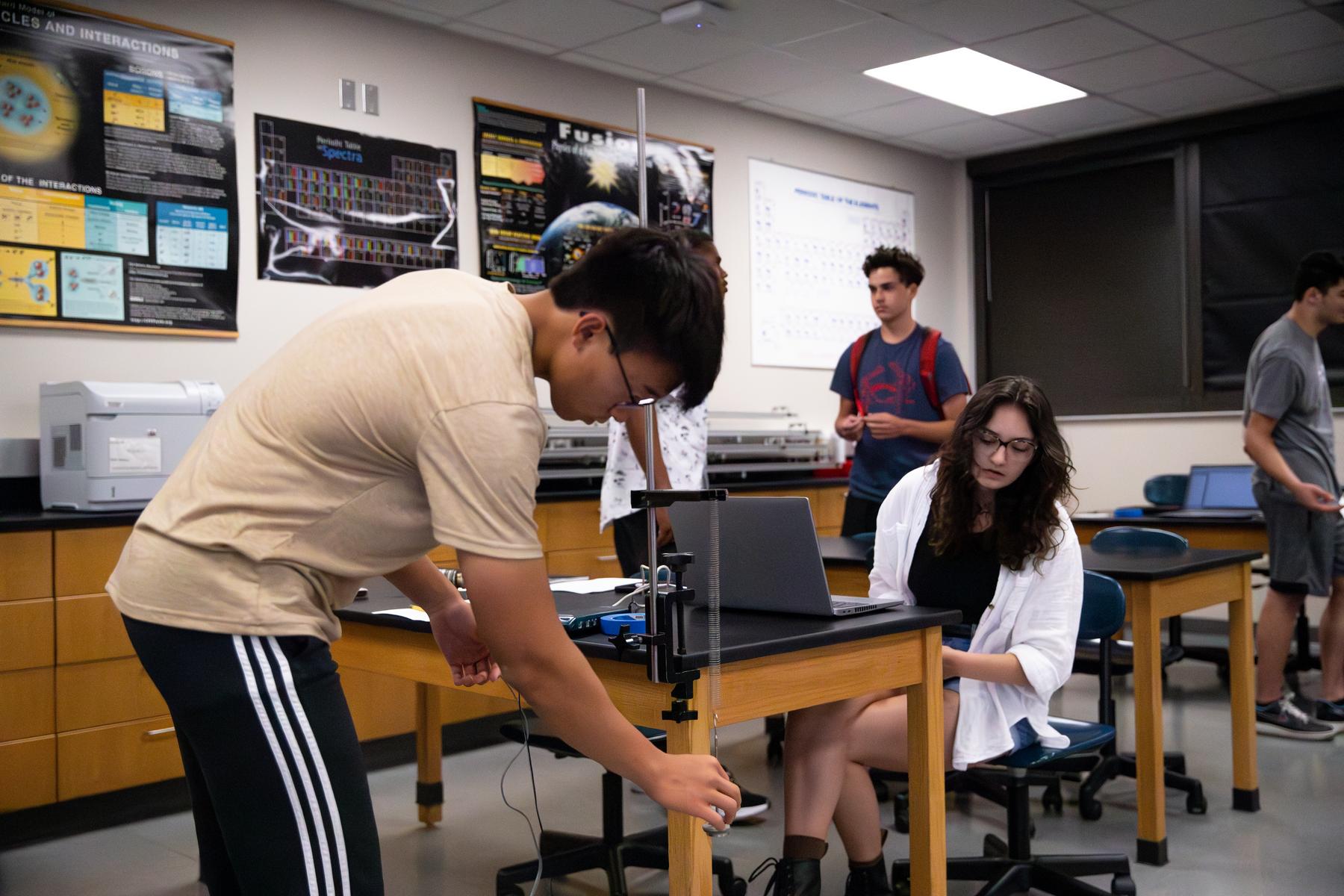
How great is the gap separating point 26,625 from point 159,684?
7.38 ft

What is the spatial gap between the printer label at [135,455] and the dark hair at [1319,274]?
3600 millimetres

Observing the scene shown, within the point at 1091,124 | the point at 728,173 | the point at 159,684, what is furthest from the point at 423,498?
Result: the point at 1091,124

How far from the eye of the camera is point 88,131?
142 inches

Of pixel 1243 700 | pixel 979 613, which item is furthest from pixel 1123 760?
pixel 979 613

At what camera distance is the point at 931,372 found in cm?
370

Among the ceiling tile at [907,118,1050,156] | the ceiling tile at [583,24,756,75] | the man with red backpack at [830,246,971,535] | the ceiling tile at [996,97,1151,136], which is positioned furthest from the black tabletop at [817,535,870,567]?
the ceiling tile at [907,118,1050,156]

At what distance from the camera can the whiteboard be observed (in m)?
5.74

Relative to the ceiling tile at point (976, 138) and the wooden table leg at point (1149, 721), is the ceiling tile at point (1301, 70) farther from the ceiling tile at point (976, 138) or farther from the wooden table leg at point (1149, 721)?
the wooden table leg at point (1149, 721)

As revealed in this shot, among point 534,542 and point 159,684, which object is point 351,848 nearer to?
point 159,684

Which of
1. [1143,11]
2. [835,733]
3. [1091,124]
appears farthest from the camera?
[1091,124]

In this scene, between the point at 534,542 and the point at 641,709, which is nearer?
the point at 534,542

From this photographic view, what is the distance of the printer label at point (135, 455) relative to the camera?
3.24m

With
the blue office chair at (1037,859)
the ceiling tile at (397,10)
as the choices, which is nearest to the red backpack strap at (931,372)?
the blue office chair at (1037,859)

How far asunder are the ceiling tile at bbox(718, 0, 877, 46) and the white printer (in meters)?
2.35
